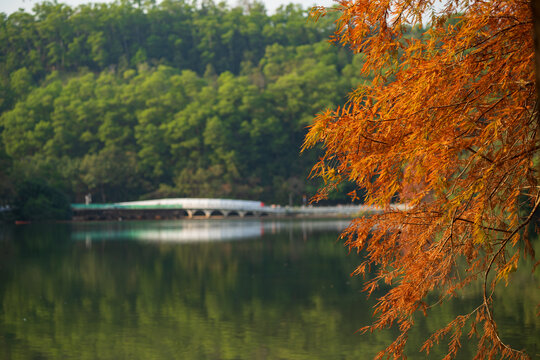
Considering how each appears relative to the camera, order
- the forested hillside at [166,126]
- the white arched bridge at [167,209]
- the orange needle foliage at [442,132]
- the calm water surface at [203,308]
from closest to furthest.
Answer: the orange needle foliage at [442,132] < the calm water surface at [203,308] < the white arched bridge at [167,209] < the forested hillside at [166,126]

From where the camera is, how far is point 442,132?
580cm

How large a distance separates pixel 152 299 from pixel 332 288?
14.3 ft

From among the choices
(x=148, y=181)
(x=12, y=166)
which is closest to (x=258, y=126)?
(x=148, y=181)

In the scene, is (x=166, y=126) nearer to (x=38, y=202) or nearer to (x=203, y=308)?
(x=38, y=202)

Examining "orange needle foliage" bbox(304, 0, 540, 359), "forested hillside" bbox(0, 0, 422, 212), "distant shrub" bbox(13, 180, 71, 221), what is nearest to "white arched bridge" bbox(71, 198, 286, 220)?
"forested hillside" bbox(0, 0, 422, 212)

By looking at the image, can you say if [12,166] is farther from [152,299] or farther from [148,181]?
[152,299]

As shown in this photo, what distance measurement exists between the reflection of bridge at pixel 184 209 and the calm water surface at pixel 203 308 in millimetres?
34024

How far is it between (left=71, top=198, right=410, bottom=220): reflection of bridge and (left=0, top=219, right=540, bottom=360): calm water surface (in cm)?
3402

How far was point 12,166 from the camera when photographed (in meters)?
52.5

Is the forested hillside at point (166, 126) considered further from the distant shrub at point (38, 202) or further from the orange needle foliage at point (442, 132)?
the orange needle foliage at point (442, 132)

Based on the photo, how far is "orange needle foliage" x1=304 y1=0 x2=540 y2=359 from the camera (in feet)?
18.4

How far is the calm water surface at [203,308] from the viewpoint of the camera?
37.7 feet

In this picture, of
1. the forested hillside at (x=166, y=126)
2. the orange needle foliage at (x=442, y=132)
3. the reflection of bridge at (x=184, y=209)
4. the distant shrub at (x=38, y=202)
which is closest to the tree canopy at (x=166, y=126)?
the forested hillside at (x=166, y=126)

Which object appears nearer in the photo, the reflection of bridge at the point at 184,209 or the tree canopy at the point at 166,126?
the reflection of bridge at the point at 184,209
